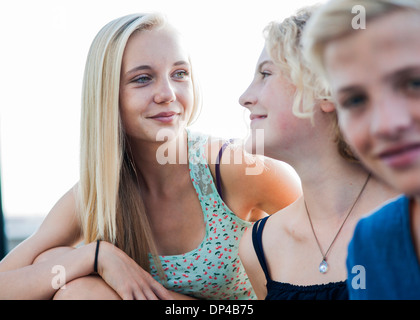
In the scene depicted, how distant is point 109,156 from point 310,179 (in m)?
0.99

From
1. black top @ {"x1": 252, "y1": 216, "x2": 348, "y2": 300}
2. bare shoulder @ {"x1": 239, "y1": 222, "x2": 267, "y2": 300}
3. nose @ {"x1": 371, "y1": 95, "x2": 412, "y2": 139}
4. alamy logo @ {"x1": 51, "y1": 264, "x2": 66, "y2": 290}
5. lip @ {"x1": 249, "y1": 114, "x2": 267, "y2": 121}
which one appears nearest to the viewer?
nose @ {"x1": 371, "y1": 95, "x2": 412, "y2": 139}

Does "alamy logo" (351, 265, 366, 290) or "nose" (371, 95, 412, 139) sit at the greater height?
"nose" (371, 95, 412, 139)

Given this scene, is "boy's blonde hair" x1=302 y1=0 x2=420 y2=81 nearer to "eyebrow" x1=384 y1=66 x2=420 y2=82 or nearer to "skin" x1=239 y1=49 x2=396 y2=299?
"eyebrow" x1=384 y1=66 x2=420 y2=82

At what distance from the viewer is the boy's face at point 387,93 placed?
2.84 feet

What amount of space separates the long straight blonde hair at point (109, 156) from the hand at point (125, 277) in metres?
0.17

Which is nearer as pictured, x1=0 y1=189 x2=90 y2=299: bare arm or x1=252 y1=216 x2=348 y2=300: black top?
x1=252 y1=216 x2=348 y2=300: black top

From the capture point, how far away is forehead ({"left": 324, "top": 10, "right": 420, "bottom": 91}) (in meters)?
0.87

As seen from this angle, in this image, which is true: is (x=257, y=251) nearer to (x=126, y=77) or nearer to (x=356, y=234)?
(x=356, y=234)

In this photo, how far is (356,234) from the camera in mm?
1154

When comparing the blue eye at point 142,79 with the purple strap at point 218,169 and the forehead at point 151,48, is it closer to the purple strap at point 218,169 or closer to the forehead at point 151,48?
the forehead at point 151,48

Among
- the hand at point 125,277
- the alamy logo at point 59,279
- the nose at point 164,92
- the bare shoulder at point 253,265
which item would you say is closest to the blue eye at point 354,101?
the bare shoulder at point 253,265

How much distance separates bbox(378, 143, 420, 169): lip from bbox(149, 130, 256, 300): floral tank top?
1.46 m

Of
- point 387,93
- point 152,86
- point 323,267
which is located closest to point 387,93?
point 387,93

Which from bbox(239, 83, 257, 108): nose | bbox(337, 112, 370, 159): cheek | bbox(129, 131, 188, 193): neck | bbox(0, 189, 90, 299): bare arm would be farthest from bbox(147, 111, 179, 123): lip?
bbox(337, 112, 370, 159): cheek
